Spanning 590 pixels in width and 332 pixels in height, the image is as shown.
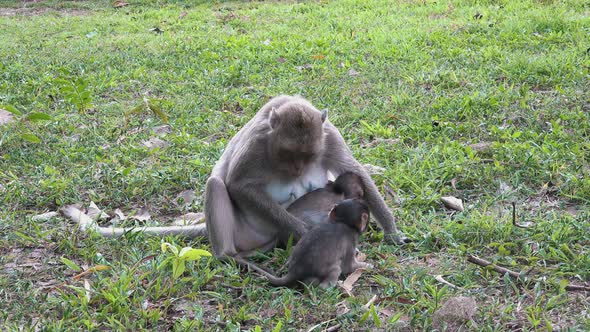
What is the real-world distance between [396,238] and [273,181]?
858 mm

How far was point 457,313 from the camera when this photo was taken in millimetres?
3537

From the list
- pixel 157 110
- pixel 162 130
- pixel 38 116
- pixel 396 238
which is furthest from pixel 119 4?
pixel 396 238

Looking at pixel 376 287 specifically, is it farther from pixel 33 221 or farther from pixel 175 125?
pixel 175 125

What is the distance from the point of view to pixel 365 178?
468 centimetres

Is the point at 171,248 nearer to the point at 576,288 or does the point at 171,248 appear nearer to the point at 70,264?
the point at 70,264

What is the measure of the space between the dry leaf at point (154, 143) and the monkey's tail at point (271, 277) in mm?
2456

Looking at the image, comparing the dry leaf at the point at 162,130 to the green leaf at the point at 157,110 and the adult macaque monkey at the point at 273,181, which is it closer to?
the green leaf at the point at 157,110

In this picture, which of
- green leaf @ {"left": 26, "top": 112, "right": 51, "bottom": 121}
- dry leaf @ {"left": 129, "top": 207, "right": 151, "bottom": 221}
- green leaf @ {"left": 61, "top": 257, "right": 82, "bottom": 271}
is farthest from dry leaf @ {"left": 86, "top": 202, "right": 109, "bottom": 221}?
green leaf @ {"left": 26, "top": 112, "right": 51, "bottom": 121}

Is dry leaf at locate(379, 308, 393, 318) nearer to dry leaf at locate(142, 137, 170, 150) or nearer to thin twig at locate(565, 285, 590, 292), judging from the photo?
thin twig at locate(565, 285, 590, 292)

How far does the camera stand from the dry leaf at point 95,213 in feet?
16.7

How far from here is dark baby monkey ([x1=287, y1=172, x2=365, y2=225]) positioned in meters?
4.55

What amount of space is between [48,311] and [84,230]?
1.11 m

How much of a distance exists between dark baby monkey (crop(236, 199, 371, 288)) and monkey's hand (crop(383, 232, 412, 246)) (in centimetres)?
51

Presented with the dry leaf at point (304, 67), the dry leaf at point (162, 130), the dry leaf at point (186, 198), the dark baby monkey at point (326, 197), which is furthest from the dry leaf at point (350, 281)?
the dry leaf at point (304, 67)
